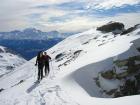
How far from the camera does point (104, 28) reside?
88.2 m

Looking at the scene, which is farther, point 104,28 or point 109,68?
point 104,28

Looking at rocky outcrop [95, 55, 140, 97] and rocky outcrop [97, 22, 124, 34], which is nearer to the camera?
rocky outcrop [95, 55, 140, 97]

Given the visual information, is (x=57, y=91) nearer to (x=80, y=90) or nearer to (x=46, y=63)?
(x=80, y=90)

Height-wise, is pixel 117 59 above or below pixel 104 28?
above

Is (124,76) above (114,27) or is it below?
above

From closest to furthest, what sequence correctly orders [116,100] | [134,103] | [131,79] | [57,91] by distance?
[134,103], [116,100], [57,91], [131,79]

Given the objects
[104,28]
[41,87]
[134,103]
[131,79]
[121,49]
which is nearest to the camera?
[134,103]

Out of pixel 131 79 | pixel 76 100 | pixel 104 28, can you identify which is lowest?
pixel 104 28

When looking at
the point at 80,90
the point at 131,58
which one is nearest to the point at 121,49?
the point at 131,58

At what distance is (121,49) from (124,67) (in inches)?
134

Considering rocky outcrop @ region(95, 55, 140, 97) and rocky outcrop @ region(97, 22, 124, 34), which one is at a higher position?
rocky outcrop @ region(95, 55, 140, 97)

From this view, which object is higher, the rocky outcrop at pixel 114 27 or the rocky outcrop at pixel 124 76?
the rocky outcrop at pixel 124 76

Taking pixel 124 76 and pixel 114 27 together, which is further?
pixel 114 27

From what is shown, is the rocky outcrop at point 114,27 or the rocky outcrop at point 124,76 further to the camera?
the rocky outcrop at point 114,27
